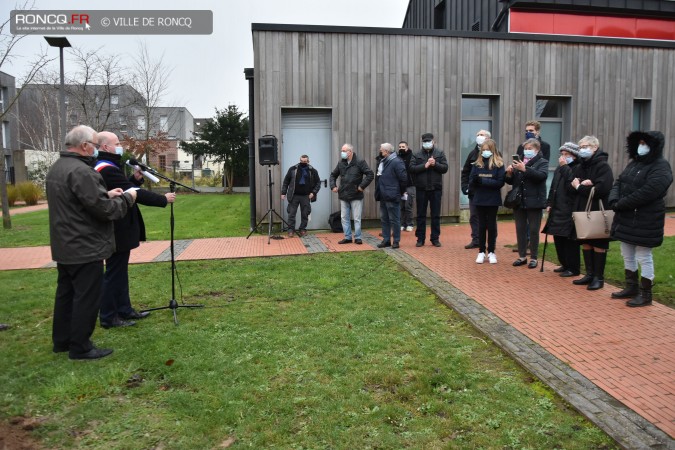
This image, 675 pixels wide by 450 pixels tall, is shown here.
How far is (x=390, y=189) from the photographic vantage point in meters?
9.02

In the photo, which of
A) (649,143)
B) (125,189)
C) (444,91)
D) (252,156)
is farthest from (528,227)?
(252,156)

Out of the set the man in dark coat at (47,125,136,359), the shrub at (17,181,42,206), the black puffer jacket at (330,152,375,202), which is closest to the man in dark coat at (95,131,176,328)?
the man in dark coat at (47,125,136,359)

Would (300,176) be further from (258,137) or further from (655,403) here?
(655,403)

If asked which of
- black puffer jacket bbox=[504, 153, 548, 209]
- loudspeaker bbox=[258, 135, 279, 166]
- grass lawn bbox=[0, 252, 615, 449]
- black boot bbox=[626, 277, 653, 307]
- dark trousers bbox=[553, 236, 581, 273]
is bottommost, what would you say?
grass lawn bbox=[0, 252, 615, 449]

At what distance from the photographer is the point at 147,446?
3096mm

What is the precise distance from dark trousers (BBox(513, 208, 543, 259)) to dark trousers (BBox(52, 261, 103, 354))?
562 centimetres

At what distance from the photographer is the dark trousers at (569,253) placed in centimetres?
697

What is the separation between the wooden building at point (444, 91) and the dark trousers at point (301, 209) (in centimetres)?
74

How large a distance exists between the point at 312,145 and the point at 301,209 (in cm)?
177

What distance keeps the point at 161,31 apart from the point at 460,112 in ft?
23.4

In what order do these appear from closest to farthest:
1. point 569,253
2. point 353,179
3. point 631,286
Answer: point 631,286
point 569,253
point 353,179

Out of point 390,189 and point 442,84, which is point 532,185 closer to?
point 390,189

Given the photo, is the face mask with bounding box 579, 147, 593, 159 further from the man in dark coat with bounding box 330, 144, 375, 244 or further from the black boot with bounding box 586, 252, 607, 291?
the man in dark coat with bounding box 330, 144, 375, 244

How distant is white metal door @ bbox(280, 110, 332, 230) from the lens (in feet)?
38.3
